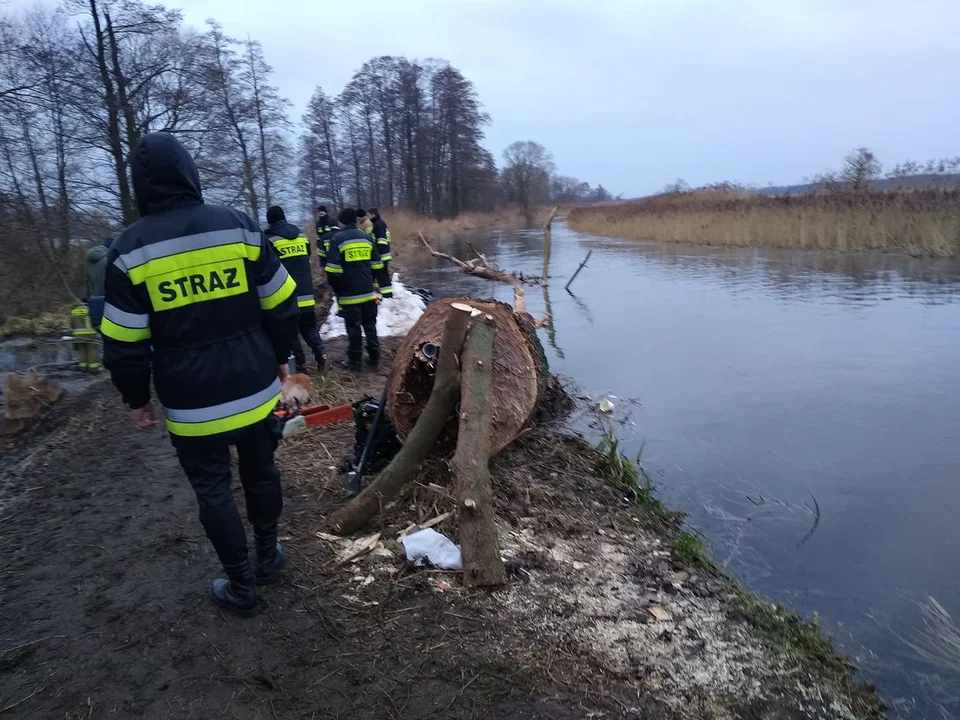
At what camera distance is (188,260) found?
2674 millimetres

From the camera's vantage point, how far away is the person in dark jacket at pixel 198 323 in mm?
2637

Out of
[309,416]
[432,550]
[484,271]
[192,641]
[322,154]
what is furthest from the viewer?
[322,154]

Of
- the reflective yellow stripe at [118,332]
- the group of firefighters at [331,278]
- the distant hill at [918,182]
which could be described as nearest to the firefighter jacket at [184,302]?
the reflective yellow stripe at [118,332]

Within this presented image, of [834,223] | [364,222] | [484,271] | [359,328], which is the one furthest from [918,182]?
[359,328]

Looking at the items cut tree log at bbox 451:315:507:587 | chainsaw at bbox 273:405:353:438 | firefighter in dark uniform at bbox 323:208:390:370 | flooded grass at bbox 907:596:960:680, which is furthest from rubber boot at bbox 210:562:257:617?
firefighter in dark uniform at bbox 323:208:390:370

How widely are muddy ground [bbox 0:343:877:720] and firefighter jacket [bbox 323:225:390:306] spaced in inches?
139

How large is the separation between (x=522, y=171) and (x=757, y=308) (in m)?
53.3

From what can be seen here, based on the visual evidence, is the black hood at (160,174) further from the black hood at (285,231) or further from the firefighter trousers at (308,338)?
the black hood at (285,231)

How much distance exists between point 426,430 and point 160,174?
7.35ft

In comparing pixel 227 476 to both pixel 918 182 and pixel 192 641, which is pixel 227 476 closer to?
pixel 192 641

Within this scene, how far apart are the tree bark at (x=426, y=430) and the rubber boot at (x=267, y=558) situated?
0.63 m

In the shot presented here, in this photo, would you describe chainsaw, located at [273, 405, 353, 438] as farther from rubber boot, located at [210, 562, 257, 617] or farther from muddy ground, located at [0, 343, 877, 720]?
rubber boot, located at [210, 562, 257, 617]

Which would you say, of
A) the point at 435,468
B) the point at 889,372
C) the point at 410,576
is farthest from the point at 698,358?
the point at 410,576

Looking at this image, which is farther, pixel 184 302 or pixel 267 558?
pixel 267 558
